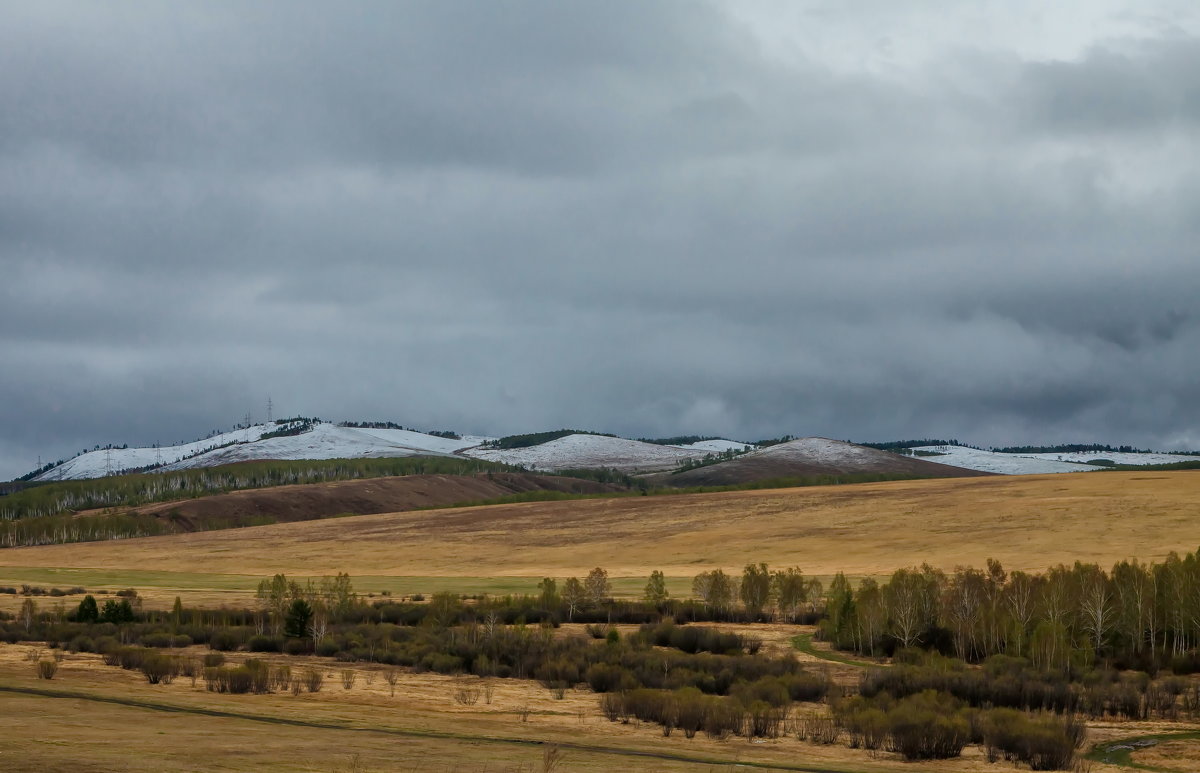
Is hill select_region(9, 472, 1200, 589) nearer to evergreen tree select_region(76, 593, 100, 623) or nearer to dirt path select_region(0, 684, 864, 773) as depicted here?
evergreen tree select_region(76, 593, 100, 623)

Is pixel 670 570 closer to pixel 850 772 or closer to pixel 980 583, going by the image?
pixel 980 583

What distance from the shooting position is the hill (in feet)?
341

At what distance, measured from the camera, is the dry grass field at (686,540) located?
102 metres

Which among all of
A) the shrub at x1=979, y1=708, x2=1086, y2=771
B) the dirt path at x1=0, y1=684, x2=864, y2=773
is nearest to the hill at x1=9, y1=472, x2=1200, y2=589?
the shrub at x1=979, y1=708, x2=1086, y2=771

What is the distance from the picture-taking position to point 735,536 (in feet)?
411

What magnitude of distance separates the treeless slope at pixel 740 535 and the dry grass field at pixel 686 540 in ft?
0.89

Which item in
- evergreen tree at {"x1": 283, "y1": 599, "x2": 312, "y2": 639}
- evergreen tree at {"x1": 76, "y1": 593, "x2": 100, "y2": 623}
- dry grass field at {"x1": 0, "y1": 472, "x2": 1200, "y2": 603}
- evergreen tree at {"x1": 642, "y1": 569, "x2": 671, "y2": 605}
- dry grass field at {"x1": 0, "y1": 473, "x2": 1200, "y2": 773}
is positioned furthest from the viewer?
dry grass field at {"x1": 0, "y1": 472, "x2": 1200, "y2": 603}

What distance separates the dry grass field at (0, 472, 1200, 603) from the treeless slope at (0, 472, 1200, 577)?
27 cm

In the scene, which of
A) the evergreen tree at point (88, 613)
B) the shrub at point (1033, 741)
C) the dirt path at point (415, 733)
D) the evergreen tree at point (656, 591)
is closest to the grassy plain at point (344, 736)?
the dirt path at point (415, 733)

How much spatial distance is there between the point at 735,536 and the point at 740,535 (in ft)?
2.07

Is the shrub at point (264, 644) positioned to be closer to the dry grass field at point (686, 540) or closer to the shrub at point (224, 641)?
the shrub at point (224, 641)

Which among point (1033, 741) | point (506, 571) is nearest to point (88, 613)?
point (506, 571)

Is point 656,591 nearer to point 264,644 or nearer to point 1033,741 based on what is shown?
point 264,644

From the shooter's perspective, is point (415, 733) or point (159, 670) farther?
point (159, 670)
